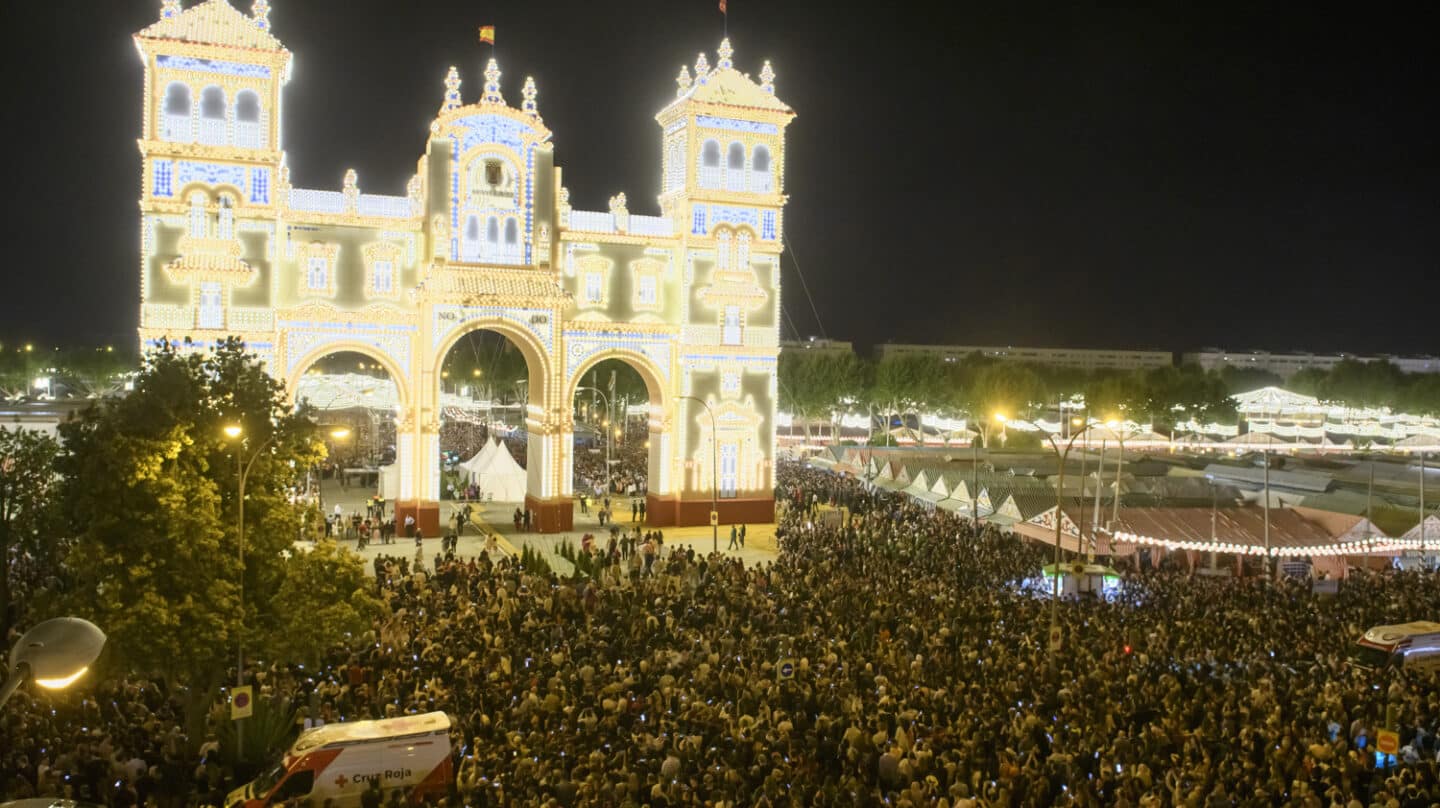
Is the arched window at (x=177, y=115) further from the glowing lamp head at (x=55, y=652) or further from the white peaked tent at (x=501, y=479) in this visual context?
the glowing lamp head at (x=55, y=652)

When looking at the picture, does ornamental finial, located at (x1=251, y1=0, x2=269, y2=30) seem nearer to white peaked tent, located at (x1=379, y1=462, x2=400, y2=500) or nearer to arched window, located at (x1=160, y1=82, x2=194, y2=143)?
arched window, located at (x1=160, y1=82, x2=194, y2=143)

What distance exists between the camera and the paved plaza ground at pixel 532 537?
36188 mm

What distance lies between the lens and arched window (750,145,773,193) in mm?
43469

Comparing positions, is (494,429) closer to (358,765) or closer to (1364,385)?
(358,765)

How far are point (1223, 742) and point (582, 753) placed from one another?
8.59 meters

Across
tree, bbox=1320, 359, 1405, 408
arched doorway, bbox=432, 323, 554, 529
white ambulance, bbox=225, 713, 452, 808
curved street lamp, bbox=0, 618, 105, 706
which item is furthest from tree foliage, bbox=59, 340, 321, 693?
tree, bbox=1320, 359, 1405, 408

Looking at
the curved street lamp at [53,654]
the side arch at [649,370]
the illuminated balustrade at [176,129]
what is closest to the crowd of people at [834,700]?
the curved street lamp at [53,654]

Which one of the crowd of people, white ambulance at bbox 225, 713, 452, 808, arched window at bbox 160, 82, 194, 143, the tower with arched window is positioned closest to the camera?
the crowd of people

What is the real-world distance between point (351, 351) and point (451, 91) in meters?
9.66

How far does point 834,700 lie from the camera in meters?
16.8

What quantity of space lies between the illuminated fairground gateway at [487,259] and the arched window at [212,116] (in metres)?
0.07

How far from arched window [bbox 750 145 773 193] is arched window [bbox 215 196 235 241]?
18334 millimetres

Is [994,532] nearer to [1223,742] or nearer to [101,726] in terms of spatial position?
[1223,742]

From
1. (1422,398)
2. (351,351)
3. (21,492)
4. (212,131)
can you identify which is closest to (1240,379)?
(1422,398)
